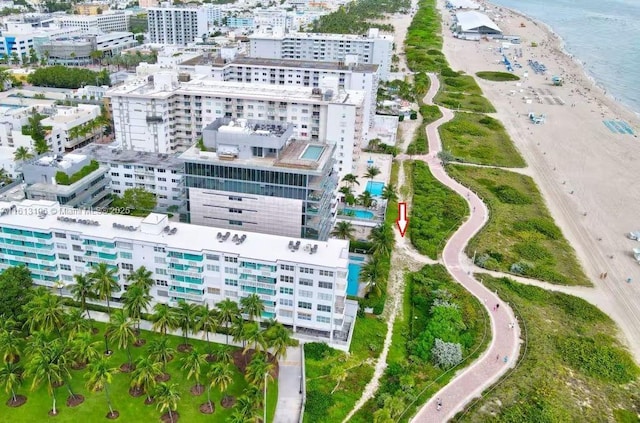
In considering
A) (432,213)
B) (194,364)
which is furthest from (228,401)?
(432,213)

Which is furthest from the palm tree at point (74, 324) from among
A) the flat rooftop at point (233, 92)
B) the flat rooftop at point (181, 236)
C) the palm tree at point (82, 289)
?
the flat rooftop at point (233, 92)

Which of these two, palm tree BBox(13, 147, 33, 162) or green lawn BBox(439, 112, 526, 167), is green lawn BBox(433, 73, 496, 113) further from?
palm tree BBox(13, 147, 33, 162)

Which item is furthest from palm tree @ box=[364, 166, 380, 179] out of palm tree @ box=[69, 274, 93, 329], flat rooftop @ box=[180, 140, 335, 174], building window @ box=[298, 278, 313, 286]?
palm tree @ box=[69, 274, 93, 329]

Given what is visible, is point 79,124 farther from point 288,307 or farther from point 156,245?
point 288,307

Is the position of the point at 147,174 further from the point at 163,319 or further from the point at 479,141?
the point at 479,141

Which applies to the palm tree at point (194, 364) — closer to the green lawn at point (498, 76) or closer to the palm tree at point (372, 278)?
the palm tree at point (372, 278)

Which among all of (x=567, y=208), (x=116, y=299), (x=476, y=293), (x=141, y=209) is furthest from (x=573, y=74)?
(x=116, y=299)

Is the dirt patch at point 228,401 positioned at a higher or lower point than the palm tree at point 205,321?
lower
